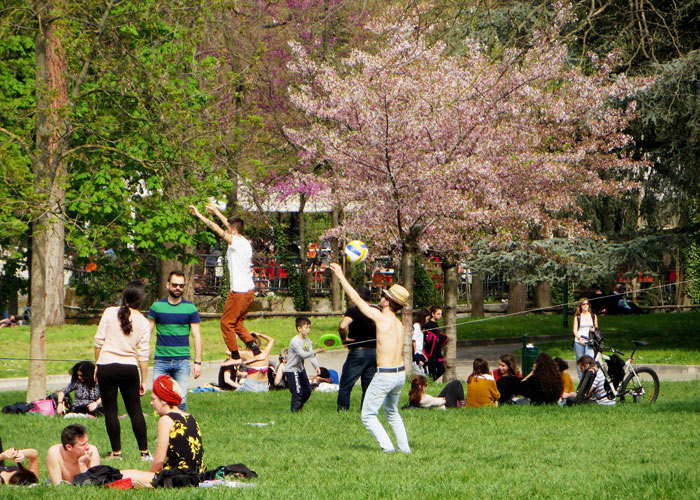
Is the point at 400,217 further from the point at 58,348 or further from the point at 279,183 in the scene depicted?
the point at 279,183

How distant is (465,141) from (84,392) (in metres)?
10.1

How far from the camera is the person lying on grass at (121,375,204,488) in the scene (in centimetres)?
791

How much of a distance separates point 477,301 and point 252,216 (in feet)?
30.7

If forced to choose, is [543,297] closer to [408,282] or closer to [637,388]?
[408,282]

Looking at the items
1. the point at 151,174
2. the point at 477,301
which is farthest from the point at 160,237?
the point at 477,301

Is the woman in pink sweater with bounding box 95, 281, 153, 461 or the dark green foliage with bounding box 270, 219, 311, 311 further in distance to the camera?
the dark green foliage with bounding box 270, 219, 311, 311

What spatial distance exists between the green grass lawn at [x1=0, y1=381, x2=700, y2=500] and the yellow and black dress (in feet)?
1.13

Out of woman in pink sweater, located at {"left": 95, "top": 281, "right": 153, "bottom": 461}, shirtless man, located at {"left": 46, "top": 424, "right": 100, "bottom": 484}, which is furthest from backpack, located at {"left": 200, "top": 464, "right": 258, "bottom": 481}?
woman in pink sweater, located at {"left": 95, "top": 281, "right": 153, "bottom": 461}

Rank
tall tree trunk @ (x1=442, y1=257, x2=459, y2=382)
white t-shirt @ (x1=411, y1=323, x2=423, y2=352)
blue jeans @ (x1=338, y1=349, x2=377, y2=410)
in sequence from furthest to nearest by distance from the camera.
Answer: white t-shirt @ (x1=411, y1=323, x2=423, y2=352), tall tree trunk @ (x1=442, y1=257, x2=459, y2=382), blue jeans @ (x1=338, y1=349, x2=377, y2=410)

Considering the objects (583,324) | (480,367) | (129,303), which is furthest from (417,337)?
(129,303)

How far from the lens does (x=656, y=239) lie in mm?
24297

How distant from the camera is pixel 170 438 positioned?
7.94 metres

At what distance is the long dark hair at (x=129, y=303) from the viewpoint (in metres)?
9.58

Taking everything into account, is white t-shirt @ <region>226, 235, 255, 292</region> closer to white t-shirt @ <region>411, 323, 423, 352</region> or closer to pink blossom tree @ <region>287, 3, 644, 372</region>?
pink blossom tree @ <region>287, 3, 644, 372</region>
